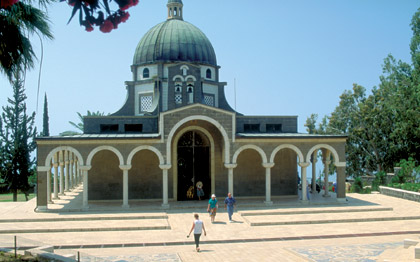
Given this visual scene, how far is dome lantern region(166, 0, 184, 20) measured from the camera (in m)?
39.4

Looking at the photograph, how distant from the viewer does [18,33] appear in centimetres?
1218

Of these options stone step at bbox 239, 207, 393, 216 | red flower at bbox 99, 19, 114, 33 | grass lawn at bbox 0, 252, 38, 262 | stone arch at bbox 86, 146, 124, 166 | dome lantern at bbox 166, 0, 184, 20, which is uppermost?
dome lantern at bbox 166, 0, 184, 20

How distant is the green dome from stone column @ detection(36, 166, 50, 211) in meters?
12.6

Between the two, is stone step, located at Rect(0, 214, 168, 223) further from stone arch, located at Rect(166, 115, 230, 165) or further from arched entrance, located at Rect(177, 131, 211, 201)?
arched entrance, located at Rect(177, 131, 211, 201)

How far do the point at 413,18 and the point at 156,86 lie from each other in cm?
2609

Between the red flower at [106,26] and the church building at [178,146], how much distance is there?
2045cm

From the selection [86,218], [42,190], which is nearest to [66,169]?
[42,190]

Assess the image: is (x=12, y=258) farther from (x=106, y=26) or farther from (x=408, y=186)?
(x=408, y=186)

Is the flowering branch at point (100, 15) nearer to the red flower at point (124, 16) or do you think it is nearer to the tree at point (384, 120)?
the red flower at point (124, 16)

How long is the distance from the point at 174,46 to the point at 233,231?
60.0 ft

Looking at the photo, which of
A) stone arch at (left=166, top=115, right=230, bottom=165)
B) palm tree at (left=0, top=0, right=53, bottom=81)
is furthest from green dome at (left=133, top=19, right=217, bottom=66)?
palm tree at (left=0, top=0, right=53, bottom=81)

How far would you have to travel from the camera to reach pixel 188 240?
753 inches

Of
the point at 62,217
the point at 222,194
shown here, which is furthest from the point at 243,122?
the point at 62,217

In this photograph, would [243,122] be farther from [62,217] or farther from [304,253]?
[304,253]
